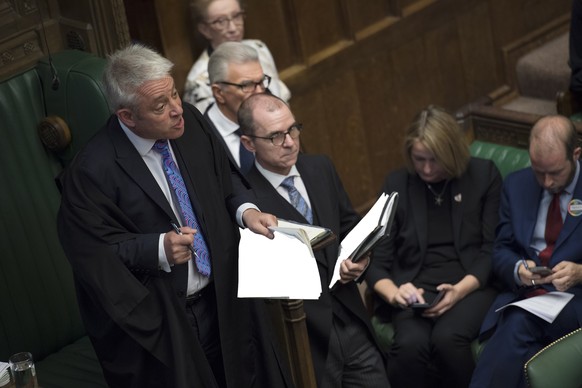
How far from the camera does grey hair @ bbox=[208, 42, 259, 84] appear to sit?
15.3 feet

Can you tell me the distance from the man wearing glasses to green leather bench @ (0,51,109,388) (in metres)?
0.58

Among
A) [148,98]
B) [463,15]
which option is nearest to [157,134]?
[148,98]

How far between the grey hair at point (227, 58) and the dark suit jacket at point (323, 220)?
561 millimetres

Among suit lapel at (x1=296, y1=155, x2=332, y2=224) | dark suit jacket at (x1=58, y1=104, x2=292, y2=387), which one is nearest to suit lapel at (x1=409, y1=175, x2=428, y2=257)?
A: suit lapel at (x1=296, y1=155, x2=332, y2=224)

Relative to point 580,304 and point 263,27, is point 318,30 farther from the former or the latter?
point 580,304

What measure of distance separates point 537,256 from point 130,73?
1.94 metres

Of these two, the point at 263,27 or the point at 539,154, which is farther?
the point at 263,27

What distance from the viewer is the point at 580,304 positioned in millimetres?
4418

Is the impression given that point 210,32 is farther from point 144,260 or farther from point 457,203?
point 144,260

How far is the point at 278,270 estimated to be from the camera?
361cm

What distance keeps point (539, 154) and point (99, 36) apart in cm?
186

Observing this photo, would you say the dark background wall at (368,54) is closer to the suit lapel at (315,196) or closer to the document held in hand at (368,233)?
the suit lapel at (315,196)

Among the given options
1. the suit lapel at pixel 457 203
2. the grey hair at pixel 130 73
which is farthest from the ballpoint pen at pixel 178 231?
the suit lapel at pixel 457 203

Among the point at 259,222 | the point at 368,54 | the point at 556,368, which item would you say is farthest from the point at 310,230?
the point at 368,54
